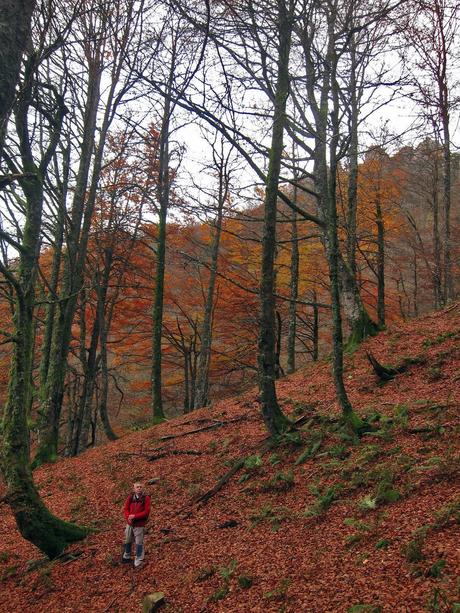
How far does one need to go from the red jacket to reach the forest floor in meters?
0.51

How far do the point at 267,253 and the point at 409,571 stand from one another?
5799 millimetres

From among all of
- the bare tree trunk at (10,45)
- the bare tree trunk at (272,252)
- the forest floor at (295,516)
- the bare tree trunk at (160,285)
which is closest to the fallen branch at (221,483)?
the forest floor at (295,516)

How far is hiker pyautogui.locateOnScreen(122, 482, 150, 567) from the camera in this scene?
642cm

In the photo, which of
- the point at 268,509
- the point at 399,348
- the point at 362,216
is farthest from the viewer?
the point at 362,216

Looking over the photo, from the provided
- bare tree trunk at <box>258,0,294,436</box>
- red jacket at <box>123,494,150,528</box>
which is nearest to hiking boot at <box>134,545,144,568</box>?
red jacket at <box>123,494,150,528</box>

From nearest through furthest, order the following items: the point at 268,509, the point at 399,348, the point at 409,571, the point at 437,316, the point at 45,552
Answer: the point at 409,571, the point at 268,509, the point at 45,552, the point at 399,348, the point at 437,316

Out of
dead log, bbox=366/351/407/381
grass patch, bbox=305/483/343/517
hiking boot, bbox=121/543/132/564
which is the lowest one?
hiking boot, bbox=121/543/132/564

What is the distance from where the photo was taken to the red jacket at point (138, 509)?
655 centimetres

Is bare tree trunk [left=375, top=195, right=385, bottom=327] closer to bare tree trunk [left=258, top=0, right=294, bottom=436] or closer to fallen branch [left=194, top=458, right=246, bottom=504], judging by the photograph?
bare tree trunk [left=258, top=0, right=294, bottom=436]

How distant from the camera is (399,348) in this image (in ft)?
36.6

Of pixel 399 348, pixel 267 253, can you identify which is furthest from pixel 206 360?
pixel 267 253

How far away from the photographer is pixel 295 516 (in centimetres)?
597

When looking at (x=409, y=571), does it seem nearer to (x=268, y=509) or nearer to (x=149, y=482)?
(x=268, y=509)

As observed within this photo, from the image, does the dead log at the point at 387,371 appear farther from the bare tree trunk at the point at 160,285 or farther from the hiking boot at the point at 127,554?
the bare tree trunk at the point at 160,285
